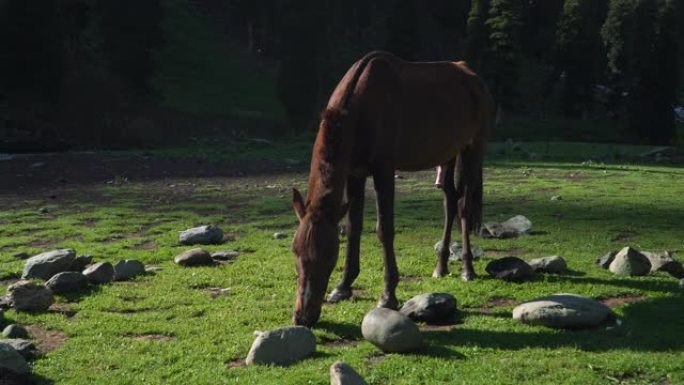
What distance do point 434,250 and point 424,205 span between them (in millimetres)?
5693

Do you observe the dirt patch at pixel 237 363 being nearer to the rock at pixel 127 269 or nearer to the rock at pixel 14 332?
the rock at pixel 14 332

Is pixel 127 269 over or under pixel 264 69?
under

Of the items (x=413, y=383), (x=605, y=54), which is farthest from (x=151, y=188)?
(x=605, y=54)

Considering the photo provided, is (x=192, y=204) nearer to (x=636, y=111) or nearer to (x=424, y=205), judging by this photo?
(x=424, y=205)

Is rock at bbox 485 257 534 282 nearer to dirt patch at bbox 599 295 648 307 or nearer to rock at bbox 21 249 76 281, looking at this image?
dirt patch at bbox 599 295 648 307

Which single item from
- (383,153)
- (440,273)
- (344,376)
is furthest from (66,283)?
(344,376)

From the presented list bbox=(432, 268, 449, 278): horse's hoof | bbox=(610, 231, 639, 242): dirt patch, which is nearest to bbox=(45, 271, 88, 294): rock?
bbox=(432, 268, 449, 278): horse's hoof

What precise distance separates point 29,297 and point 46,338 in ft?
3.54

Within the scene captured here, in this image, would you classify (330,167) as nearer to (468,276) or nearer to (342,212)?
(342,212)

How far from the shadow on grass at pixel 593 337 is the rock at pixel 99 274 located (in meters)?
4.60

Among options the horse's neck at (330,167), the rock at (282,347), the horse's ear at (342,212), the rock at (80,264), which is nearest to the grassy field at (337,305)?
the rock at (282,347)

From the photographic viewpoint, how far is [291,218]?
15359 mm

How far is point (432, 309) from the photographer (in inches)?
293

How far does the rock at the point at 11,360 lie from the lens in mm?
6000
